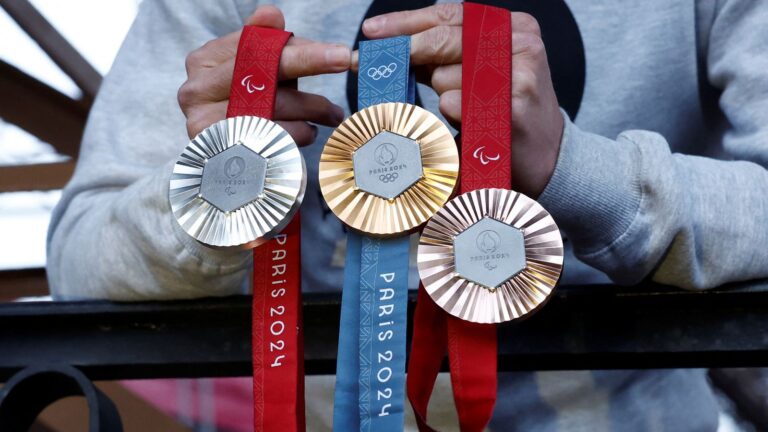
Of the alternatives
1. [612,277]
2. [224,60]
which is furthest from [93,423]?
[612,277]

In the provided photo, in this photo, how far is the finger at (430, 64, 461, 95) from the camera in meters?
0.61

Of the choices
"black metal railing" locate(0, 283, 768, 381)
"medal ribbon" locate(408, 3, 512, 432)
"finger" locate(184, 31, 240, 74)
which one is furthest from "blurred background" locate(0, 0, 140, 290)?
"medal ribbon" locate(408, 3, 512, 432)

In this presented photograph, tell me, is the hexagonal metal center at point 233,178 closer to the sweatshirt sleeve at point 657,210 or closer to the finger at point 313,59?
the finger at point 313,59

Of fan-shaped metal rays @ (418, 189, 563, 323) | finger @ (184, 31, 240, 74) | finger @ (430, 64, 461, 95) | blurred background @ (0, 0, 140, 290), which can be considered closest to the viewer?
fan-shaped metal rays @ (418, 189, 563, 323)

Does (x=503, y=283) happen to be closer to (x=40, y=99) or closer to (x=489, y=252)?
(x=489, y=252)

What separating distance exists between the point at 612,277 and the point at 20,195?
1805 mm

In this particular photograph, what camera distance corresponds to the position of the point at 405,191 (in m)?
0.56

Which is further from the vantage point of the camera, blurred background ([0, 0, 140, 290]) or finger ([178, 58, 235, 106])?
blurred background ([0, 0, 140, 290])

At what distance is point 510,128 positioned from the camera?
1.88 ft

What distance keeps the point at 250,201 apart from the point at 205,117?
0.47ft

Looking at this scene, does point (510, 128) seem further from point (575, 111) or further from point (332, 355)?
point (575, 111)

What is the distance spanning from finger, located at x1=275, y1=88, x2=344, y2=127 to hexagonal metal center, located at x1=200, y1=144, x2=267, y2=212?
0.09 m

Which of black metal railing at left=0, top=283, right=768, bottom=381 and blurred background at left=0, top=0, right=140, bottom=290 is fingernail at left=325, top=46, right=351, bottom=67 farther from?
blurred background at left=0, top=0, right=140, bottom=290

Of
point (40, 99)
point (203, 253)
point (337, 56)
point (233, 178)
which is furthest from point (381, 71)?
point (40, 99)
